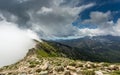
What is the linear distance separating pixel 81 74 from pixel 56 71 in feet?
69.3

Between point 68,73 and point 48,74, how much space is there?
56.0 ft

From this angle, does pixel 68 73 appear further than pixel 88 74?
Yes

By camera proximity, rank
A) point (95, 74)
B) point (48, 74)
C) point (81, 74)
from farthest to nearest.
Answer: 1. point (48, 74)
2. point (81, 74)
3. point (95, 74)

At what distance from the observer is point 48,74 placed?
8412 cm

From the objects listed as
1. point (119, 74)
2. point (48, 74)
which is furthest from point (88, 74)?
point (48, 74)

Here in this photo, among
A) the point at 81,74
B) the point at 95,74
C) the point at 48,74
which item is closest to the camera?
the point at 95,74

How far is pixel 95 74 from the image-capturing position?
195 feet

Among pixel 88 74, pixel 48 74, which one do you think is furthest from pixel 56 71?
pixel 88 74

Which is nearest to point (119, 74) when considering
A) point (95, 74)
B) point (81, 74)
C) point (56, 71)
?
point (95, 74)

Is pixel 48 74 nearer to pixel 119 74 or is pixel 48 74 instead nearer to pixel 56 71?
pixel 56 71

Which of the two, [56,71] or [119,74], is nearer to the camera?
[119,74]

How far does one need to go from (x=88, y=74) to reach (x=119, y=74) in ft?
25.1

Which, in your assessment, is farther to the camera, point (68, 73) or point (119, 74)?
point (68, 73)

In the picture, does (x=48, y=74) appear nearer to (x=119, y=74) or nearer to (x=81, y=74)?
(x=81, y=74)
